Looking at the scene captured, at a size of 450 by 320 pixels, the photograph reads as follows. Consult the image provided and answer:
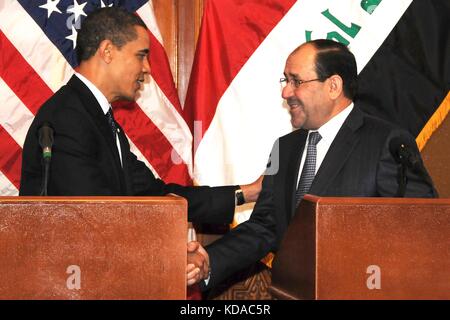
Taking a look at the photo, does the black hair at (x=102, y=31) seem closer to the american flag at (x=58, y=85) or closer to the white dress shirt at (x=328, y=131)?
the american flag at (x=58, y=85)

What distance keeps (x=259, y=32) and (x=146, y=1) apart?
0.64 metres

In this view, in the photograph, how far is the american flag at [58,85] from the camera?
12.1ft

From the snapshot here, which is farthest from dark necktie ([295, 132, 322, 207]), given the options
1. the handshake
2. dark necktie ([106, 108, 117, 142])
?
dark necktie ([106, 108, 117, 142])

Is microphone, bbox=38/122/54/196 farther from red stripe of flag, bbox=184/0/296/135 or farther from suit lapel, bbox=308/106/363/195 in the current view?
→ red stripe of flag, bbox=184/0/296/135

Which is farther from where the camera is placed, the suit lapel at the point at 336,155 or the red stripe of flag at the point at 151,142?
the red stripe of flag at the point at 151,142

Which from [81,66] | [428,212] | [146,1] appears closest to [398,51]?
[146,1]

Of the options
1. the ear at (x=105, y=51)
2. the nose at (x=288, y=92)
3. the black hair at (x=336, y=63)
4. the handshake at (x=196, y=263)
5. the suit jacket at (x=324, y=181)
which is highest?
the ear at (x=105, y=51)

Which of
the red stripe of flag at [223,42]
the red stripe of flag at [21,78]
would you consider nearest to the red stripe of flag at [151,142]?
the red stripe of flag at [223,42]

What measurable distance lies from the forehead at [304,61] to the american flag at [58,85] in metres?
1.03

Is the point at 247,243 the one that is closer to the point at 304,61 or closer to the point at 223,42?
the point at 304,61

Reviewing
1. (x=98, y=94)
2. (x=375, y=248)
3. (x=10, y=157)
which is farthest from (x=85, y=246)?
(x=10, y=157)

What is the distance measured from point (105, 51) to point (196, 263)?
1.11 metres

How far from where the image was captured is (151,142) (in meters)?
3.85

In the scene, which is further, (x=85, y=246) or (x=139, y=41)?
(x=139, y=41)
